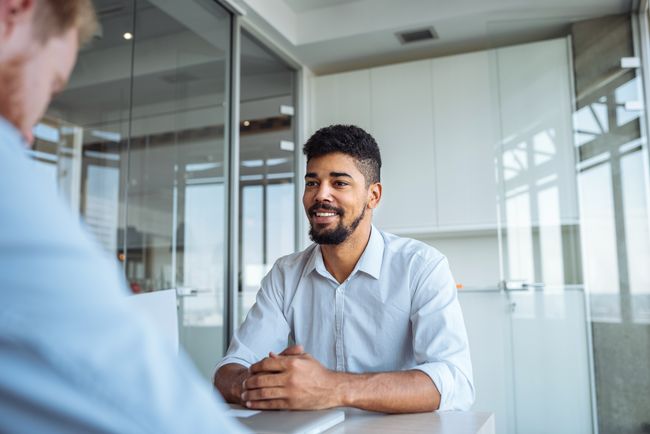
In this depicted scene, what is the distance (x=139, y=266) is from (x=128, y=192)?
1.24ft

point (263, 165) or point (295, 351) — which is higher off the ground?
point (263, 165)

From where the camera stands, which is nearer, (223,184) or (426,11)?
(223,184)

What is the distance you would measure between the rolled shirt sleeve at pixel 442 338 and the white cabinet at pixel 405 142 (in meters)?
2.34

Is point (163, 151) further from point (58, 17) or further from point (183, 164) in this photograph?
point (58, 17)

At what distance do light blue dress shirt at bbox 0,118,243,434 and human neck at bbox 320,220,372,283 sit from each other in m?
1.48

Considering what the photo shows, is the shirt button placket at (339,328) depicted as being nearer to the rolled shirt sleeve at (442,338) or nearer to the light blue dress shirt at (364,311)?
the light blue dress shirt at (364,311)

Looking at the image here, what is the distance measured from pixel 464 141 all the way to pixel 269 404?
3069 millimetres

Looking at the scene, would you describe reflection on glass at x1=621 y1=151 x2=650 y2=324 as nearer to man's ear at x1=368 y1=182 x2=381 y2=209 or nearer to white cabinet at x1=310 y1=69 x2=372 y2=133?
white cabinet at x1=310 y1=69 x2=372 y2=133

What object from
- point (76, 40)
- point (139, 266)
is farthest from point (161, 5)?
point (76, 40)

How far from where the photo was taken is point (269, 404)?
3.93 ft

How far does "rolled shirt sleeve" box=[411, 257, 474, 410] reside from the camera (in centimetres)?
135

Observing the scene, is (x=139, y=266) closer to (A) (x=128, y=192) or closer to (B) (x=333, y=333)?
(A) (x=128, y=192)

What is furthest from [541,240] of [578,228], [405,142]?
[405,142]

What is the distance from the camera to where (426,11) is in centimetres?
374
